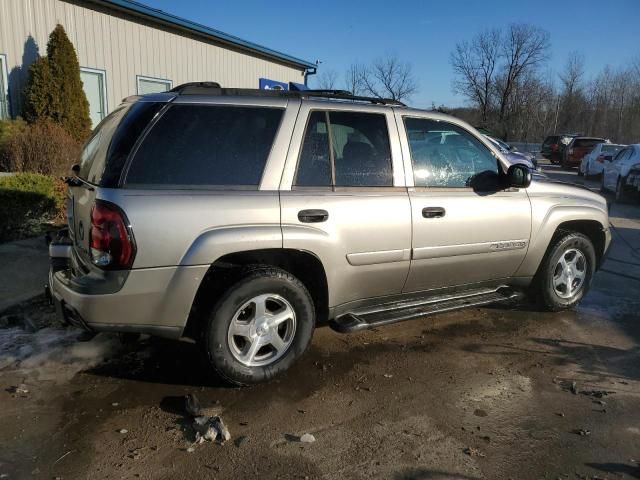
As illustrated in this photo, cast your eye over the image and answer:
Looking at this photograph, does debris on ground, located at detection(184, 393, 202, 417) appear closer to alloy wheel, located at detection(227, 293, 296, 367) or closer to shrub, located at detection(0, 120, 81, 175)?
alloy wheel, located at detection(227, 293, 296, 367)

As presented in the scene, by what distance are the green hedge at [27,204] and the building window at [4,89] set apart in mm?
4242

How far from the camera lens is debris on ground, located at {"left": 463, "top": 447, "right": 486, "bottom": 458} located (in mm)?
2887

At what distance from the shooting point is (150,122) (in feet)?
10.5

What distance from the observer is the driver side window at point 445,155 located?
410cm

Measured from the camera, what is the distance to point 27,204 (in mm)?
7184

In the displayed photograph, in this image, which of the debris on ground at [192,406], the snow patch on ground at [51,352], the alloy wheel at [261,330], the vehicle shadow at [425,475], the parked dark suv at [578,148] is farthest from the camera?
the parked dark suv at [578,148]

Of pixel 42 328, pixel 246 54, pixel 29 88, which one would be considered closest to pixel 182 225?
pixel 42 328

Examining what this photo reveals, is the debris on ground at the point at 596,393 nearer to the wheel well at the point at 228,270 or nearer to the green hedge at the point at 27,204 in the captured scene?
the wheel well at the point at 228,270

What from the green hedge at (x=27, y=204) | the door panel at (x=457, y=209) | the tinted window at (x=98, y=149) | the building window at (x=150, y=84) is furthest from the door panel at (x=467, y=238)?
the building window at (x=150, y=84)

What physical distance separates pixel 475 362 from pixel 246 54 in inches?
641

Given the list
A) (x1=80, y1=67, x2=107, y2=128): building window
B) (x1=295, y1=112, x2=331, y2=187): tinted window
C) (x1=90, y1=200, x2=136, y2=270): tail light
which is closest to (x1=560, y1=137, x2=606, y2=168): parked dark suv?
(x1=80, y1=67, x2=107, y2=128): building window

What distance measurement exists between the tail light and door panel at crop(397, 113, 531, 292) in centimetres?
202

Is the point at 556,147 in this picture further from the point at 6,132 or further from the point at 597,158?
the point at 6,132

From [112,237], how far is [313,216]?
1.25 m
